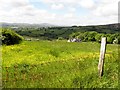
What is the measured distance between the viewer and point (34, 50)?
25.3 m

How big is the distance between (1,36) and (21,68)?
44.8ft

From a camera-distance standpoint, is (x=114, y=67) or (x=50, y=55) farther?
(x=50, y=55)

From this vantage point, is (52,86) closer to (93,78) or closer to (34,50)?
(93,78)

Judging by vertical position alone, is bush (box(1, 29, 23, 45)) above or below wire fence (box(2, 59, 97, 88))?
above

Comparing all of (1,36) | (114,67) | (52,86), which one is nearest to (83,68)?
(114,67)

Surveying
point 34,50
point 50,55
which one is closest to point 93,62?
point 50,55

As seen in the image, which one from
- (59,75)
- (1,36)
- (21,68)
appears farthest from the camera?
(1,36)

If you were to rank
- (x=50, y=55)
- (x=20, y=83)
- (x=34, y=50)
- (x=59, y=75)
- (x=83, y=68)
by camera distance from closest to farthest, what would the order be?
(x=20, y=83)
(x=59, y=75)
(x=83, y=68)
(x=50, y=55)
(x=34, y=50)

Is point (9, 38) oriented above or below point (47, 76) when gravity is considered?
above

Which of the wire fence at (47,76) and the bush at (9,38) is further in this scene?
the bush at (9,38)

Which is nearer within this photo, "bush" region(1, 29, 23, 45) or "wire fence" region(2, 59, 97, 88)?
"wire fence" region(2, 59, 97, 88)

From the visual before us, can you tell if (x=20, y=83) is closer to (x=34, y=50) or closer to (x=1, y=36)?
(x=34, y=50)

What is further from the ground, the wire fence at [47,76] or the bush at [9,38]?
the bush at [9,38]

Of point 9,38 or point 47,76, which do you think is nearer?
point 47,76
